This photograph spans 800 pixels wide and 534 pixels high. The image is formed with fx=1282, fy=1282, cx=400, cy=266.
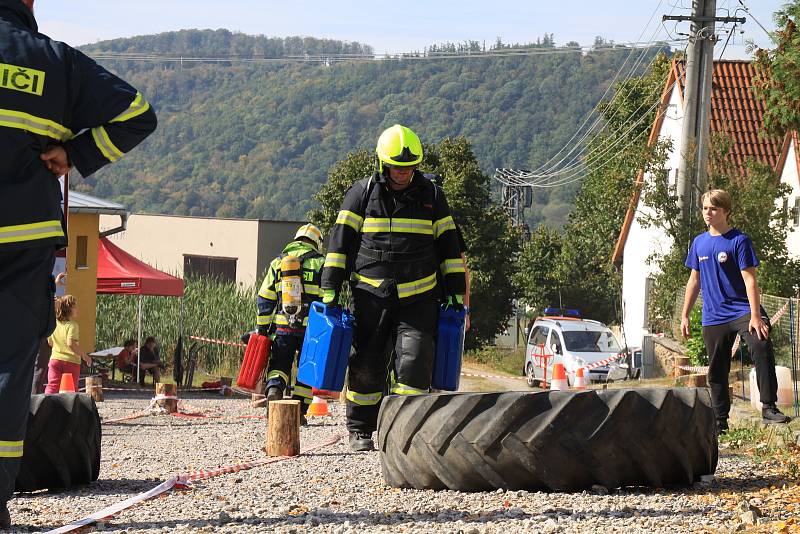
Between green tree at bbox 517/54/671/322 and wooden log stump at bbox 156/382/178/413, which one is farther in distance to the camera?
green tree at bbox 517/54/671/322

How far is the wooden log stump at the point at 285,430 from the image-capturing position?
9180 millimetres

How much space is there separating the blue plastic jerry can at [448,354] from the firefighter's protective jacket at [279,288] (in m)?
3.58

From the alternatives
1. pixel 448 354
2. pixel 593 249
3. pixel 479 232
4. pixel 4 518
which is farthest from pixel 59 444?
pixel 593 249

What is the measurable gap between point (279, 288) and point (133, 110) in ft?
22.1

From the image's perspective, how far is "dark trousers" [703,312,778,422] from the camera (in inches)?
374

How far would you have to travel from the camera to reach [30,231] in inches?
213

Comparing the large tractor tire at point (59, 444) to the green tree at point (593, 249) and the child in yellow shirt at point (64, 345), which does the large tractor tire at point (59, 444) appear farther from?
the green tree at point (593, 249)

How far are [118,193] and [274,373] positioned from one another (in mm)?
174625

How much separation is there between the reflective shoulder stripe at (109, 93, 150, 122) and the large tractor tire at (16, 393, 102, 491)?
199 cm

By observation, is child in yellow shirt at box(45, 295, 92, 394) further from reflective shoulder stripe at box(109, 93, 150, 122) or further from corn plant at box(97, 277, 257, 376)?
corn plant at box(97, 277, 257, 376)

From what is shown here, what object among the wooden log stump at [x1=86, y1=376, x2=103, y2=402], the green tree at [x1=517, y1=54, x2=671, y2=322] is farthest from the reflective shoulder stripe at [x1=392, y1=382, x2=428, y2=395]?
the green tree at [x1=517, y1=54, x2=671, y2=322]

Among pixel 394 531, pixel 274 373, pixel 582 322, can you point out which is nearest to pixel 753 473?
pixel 394 531

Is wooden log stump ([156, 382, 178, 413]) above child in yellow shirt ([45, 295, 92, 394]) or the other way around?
the other way around

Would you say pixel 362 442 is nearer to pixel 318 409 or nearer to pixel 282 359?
pixel 282 359
